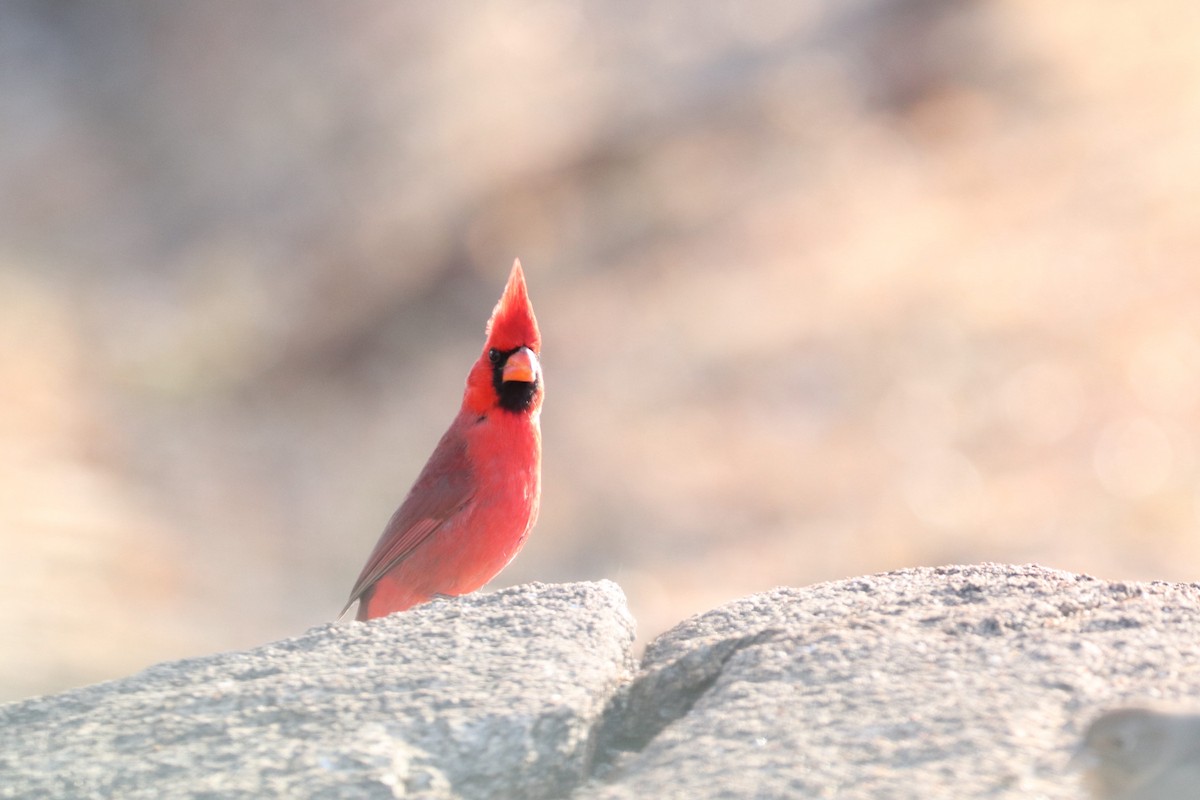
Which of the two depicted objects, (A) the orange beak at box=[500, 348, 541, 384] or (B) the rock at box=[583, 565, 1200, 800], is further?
(A) the orange beak at box=[500, 348, 541, 384]

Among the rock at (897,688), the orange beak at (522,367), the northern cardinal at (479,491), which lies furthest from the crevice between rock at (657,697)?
the orange beak at (522,367)

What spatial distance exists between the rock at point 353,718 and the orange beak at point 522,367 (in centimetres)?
A: 108

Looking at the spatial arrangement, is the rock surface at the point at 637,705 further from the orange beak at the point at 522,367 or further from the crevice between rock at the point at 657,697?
the orange beak at the point at 522,367

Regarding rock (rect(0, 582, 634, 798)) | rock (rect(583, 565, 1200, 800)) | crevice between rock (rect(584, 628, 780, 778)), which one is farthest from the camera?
crevice between rock (rect(584, 628, 780, 778))

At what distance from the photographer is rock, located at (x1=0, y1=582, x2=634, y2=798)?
149cm

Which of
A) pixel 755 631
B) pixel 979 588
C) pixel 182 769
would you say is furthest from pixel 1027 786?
pixel 182 769

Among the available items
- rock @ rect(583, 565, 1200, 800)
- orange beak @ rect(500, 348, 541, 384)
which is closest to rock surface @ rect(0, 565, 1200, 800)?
rock @ rect(583, 565, 1200, 800)

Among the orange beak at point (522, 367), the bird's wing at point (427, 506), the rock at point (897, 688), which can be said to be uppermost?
the orange beak at point (522, 367)

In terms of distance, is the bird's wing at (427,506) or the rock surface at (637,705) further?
the bird's wing at (427,506)

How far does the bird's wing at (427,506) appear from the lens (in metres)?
3.04

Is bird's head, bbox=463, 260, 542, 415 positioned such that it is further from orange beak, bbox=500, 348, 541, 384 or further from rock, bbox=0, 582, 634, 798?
rock, bbox=0, 582, 634, 798

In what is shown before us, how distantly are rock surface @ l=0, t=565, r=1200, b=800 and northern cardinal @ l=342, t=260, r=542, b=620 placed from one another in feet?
3.04

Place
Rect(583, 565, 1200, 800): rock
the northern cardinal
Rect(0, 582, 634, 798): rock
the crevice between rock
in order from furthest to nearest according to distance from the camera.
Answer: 1. the northern cardinal
2. the crevice between rock
3. Rect(0, 582, 634, 798): rock
4. Rect(583, 565, 1200, 800): rock

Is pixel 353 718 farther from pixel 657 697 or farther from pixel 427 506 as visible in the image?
pixel 427 506
